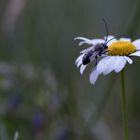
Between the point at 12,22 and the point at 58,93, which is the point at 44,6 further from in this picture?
the point at 58,93

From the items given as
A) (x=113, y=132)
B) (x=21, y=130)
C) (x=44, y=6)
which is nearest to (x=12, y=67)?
(x=21, y=130)

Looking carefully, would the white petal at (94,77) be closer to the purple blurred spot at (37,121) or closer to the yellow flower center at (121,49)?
the yellow flower center at (121,49)

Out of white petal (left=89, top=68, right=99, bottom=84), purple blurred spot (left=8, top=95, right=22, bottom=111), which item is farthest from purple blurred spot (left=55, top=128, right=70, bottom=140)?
white petal (left=89, top=68, right=99, bottom=84)

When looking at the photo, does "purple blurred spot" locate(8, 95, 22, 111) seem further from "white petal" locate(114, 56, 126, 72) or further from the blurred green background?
"white petal" locate(114, 56, 126, 72)

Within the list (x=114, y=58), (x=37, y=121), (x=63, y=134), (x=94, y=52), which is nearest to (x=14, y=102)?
(x=37, y=121)

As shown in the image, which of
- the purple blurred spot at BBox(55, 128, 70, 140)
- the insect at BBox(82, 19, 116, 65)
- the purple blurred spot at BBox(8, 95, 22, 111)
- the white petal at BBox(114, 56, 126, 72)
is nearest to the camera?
the white petal at BBox(114, 56, 126, 72)

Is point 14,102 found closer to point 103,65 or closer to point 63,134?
point 63,134
